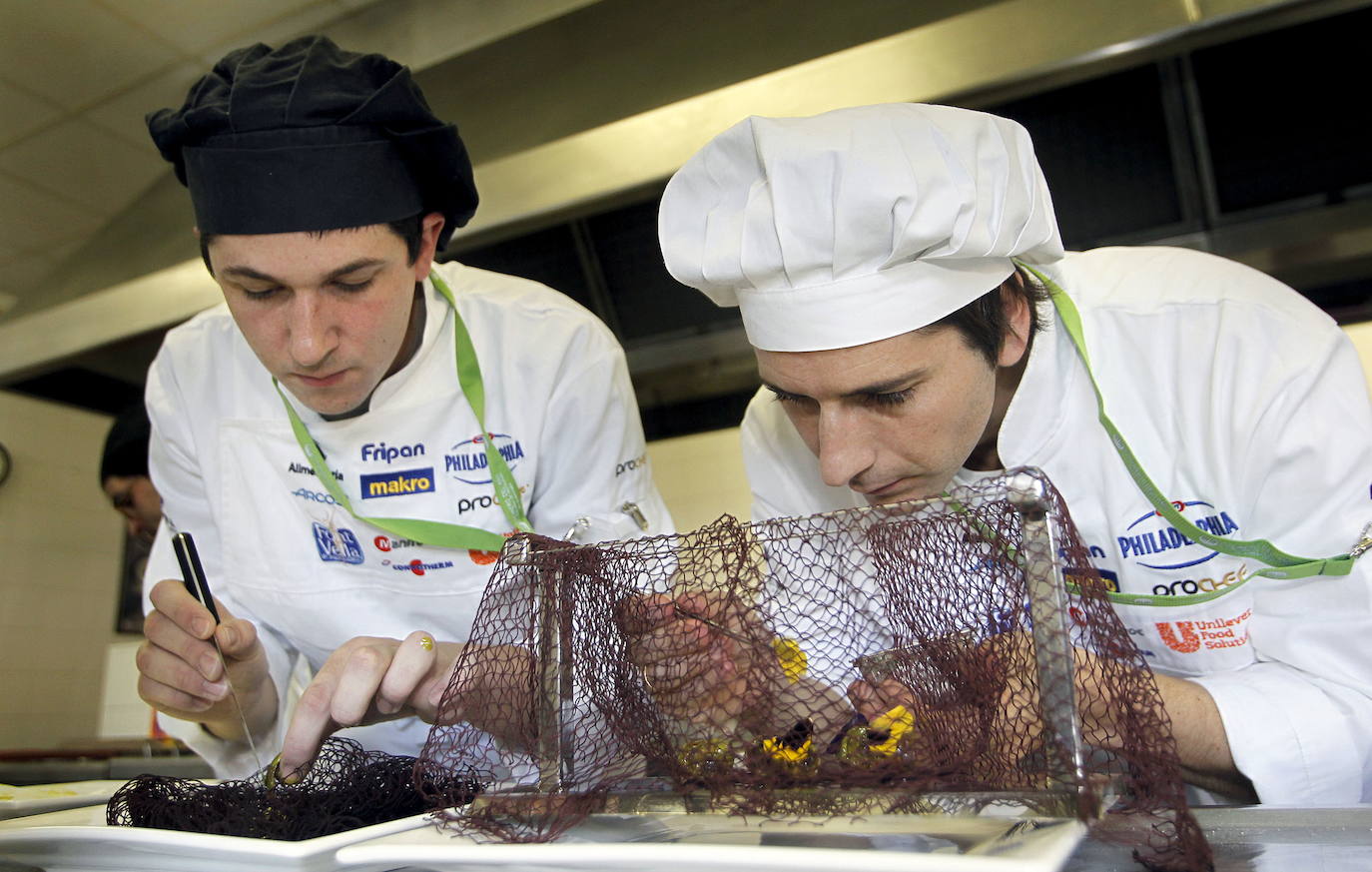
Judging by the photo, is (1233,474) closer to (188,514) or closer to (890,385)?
(890,385)

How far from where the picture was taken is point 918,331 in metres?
1.09

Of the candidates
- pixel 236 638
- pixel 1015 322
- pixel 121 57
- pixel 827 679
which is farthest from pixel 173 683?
pixel 121 57

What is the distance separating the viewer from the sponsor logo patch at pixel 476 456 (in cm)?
158

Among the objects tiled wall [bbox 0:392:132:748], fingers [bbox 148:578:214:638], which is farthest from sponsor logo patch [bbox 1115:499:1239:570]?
tiled wall [bbox 0:392:132:748]

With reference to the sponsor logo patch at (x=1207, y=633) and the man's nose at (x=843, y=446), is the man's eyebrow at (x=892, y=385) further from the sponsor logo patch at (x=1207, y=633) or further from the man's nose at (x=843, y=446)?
the sponsor logo patch at (x=1207, y=633)

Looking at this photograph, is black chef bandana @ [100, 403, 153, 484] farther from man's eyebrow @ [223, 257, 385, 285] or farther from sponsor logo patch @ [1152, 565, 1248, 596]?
sponsor logo patch @ [1152, 565, 1248, 596]

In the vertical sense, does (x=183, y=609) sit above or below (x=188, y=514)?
below

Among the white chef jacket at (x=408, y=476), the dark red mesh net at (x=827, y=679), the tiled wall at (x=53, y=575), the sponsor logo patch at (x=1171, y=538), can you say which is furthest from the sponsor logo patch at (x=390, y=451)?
the tiled wall at (x=53, y=575)

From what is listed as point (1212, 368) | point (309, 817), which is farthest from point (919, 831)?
point (1212, 368)

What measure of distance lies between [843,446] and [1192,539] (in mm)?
418

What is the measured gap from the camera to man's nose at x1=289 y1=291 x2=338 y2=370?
4.43ft

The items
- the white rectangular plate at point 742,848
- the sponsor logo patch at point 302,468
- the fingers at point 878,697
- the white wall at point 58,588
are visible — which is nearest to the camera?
the white rectangular plate at point 742,848

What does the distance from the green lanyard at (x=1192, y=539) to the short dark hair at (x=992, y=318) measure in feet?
0.11

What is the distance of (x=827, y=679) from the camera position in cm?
90
